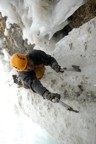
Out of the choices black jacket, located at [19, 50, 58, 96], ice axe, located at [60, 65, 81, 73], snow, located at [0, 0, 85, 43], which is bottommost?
black jacket, located at [19, 50, 58, 96]

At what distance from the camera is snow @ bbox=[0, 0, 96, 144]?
4.33 m

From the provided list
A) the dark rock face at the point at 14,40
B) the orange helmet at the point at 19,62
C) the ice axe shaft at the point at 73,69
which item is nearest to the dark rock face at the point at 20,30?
→ the dark rock face at the point at 14,40

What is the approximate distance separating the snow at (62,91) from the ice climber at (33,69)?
0.80 feet

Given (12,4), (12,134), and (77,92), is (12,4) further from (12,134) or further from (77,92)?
(12,134)

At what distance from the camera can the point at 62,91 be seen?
185 inches

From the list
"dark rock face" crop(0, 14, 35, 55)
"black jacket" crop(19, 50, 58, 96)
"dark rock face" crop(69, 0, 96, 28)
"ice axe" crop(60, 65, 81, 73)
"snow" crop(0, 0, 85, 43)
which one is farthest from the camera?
"dark rock face" crop(0, 14, 35, 55)

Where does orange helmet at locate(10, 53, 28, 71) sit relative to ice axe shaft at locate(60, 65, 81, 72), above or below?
below

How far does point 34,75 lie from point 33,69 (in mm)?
91

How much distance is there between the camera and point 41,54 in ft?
16.3

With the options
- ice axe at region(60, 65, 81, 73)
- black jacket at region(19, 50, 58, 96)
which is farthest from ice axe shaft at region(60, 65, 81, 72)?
black jacket at region(19, 50, 58, 96)

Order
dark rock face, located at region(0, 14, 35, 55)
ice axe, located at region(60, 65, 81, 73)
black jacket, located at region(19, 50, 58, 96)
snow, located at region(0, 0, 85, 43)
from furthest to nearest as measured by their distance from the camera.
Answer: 1. dark rock face, located at region(0, 14, 35, 55)
2. snow, located at region(0, 0, 85, 43)
3. ice axe, located at region(60, 65, 81, 73)
4. black jacket, located at region(19, 50, 58, 96)

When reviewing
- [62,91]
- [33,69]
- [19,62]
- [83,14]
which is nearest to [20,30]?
[83,14]

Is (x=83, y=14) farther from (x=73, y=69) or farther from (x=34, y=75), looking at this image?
(x=34, y=75)

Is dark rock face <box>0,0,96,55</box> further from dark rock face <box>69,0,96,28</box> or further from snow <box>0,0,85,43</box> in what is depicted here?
snow <box>0,0,85,43</box>
